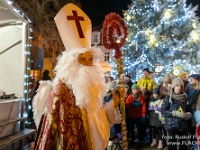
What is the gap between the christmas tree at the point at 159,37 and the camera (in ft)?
46.1

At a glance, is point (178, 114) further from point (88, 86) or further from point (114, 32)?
point (88, 86)

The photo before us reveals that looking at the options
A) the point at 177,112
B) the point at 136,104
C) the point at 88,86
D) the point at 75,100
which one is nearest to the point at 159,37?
the point at 136,104

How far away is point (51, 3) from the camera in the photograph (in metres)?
19.8

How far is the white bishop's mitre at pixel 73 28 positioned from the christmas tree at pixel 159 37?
1079 cm

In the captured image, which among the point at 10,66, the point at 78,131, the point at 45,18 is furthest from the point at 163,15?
the point at 78,131

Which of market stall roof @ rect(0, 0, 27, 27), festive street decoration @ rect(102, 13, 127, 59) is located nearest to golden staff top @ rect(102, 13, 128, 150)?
festive street decoration @ rect(102, 13, 127, 59)

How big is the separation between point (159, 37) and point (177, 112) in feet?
32.3

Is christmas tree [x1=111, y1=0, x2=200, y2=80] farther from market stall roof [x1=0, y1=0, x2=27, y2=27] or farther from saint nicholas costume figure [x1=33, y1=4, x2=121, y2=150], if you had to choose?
saint nicholas costume figure [x1=33, y1=4, x2=121, y2=150]

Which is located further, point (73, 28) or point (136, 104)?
point (136, 104)

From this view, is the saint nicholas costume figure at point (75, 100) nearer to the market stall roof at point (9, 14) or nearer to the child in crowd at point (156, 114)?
the market stall roof at point (9, 14)

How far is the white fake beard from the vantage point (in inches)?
113

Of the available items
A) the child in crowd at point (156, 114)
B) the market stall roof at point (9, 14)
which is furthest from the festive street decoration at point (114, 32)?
the child in crowd at point (156, 114)

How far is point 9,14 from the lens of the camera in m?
5.58

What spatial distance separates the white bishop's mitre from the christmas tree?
35.4ft
